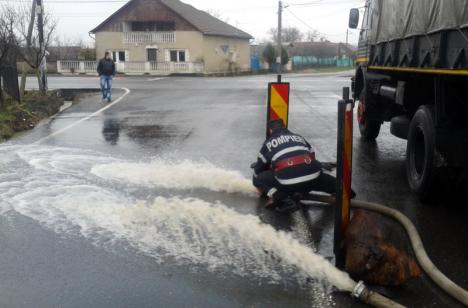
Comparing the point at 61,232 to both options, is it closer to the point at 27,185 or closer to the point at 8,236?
the point at 8,236

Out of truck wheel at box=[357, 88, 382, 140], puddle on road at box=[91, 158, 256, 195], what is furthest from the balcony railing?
puddle on road at box=[91, 158, 256, 195]

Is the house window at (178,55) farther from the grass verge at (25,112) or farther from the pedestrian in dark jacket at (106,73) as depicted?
the grass verge at (25,112)

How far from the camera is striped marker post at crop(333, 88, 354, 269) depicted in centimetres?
394

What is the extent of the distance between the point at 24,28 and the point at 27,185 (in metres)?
12.7

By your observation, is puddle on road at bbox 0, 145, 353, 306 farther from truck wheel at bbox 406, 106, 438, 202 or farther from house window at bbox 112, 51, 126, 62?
house window at bbox 112, 51, 126, 62

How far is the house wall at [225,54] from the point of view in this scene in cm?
5066

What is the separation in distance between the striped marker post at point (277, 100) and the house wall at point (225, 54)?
140ft

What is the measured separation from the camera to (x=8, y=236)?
15.7 ft

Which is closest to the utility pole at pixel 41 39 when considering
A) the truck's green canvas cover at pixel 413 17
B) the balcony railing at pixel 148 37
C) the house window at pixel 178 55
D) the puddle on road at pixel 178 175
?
the puddle on road at pixel 178 175

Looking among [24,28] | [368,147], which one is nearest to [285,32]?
[24,28]

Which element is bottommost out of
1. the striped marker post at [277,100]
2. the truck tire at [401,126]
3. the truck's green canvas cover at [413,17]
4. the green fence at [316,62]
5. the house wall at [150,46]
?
the truck tire at [401,126]

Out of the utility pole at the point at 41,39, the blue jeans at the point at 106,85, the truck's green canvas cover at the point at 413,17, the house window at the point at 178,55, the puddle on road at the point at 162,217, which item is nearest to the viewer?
the puddle on road at the point at 162,217

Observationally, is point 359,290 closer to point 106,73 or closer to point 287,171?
point 287,171

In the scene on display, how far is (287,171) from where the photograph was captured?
17.4 feet
